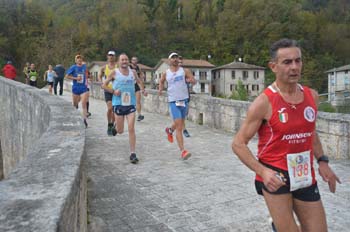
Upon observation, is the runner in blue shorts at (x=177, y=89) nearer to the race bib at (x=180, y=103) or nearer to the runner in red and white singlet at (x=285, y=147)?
the race bib at (x=180, y=103)

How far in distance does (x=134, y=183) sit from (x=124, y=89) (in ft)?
6.32

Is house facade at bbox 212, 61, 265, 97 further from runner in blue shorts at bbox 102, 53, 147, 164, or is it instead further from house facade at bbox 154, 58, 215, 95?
runner in blue shorts at bbox 102, 53, 147, 164

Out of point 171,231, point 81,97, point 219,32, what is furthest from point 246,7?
point 171,231

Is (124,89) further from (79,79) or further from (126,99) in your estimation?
(79,79)

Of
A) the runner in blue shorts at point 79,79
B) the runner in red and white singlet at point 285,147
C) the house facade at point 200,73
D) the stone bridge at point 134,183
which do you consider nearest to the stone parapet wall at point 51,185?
the stone bridge at point 134,183

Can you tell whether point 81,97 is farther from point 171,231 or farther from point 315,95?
point 315,95

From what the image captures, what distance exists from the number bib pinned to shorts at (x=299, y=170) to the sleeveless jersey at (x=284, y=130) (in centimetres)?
3

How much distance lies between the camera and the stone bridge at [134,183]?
1.93m

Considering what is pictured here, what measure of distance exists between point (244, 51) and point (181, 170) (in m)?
86.3

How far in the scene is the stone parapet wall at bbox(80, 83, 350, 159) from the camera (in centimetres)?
625

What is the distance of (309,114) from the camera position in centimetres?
262

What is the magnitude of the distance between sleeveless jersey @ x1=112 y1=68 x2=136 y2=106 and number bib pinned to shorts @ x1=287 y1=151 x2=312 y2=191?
4.22m

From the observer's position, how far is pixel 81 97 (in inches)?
403

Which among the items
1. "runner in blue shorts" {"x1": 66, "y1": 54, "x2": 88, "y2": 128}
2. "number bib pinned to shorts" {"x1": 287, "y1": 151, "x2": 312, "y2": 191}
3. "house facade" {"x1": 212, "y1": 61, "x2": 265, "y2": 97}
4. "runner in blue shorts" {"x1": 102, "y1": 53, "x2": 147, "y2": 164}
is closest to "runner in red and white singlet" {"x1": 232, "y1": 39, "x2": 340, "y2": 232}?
"number bib pinned to shorts" {"x1": 287, "y1": 151, "x2": 312, "y2": 191}
